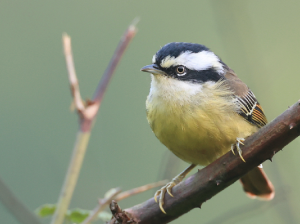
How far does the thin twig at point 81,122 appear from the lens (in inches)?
84.8

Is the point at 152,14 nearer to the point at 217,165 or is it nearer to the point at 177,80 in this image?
the point at 177,80

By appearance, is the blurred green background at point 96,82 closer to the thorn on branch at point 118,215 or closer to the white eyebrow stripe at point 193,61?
the white eyebrow stripe at point 193,61

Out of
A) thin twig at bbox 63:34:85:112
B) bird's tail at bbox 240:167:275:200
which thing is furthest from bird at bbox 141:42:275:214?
thin twig at bbox 63:34:85:112

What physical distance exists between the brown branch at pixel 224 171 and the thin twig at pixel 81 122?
53cm

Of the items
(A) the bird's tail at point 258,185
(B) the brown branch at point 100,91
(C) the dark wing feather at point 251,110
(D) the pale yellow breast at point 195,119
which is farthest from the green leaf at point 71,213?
(A) the bird's tail at point 258,185

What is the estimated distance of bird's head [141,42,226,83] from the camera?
3.23m

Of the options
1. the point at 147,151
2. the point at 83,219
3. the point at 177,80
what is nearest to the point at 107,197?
the point at 83,219

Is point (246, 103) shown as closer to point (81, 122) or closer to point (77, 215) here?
point (81, 122)

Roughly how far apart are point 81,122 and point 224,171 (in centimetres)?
91

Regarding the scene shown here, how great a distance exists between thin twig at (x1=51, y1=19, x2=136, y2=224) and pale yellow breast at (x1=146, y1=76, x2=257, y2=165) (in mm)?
742

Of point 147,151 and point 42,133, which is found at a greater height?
point 42,133

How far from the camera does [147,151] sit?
5230 mm

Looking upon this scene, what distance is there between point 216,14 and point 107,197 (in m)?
1.76

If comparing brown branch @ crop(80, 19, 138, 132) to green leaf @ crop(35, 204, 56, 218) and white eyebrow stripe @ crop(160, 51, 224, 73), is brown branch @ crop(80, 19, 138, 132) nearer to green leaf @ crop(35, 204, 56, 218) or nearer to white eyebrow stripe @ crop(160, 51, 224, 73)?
green leaf @ crop(35, 204, 56, 218)
